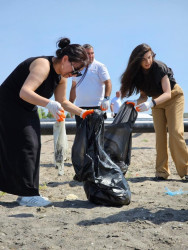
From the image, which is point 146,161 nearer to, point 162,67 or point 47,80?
point 162,67

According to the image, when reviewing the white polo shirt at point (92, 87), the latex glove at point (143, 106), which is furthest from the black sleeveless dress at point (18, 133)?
the white polo shirt at point (92, 87)

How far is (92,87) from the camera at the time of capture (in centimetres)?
509

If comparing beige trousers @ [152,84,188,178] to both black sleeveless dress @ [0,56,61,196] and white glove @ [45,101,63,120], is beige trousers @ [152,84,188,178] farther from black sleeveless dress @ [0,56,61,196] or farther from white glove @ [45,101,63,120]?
white glove @ [45,101,63,120]

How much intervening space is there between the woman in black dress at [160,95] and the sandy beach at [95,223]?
2.15ft

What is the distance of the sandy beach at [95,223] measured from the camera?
2465 millimetres

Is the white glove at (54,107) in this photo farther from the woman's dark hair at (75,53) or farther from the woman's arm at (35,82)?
the woman's dark hair at (75,53)

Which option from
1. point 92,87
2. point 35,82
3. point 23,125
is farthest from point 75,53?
point 92,87

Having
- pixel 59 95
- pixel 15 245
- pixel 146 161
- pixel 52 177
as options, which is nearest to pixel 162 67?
pixel 59 95

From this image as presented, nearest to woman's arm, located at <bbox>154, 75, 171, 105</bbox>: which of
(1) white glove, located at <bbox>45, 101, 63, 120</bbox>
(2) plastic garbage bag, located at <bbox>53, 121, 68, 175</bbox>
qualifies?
(2) plastic garbage bag, located at <bbox>53, 121, 68, 175</bbox>

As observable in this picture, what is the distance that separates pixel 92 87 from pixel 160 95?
0.96 m

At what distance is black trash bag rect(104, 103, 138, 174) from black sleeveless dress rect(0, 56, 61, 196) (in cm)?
96

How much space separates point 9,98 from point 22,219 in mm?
1020

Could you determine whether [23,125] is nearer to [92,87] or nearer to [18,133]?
[18,133]

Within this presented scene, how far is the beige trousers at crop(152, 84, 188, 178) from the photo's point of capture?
15.3 feet
